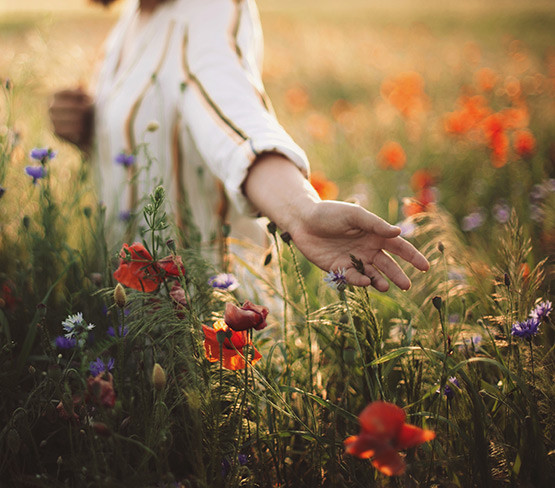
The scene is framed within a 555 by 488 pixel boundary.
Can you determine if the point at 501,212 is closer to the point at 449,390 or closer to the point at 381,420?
the point at 449,390

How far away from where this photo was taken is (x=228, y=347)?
2.49 feet

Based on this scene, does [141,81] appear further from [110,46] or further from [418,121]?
[418,121]

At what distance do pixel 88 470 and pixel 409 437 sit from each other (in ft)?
1.48

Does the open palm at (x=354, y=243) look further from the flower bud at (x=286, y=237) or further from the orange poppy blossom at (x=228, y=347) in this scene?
the orange poppy blossom at (x=228, y=347)

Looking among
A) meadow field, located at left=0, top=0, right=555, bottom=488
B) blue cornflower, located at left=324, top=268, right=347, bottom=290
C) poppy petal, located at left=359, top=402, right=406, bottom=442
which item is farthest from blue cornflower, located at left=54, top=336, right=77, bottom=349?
poppy petal, located at left=359, top=402, right=406, bottom=442

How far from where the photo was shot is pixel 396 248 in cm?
81

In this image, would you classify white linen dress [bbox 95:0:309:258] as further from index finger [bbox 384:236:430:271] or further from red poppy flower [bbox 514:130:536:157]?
red poppy flower [bbox 514:130:536:157]

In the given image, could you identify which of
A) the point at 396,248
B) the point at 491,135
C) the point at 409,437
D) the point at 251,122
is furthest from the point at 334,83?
the point at 409,437

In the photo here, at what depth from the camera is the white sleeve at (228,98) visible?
40.6 inches

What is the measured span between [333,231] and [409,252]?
0.42 feet

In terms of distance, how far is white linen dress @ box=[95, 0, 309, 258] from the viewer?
1.17 metres

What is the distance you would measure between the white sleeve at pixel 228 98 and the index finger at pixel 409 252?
287 mm

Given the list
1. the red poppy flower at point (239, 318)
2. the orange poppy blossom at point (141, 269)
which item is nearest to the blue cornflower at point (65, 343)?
the orange poppy blossom at point (141, 269)

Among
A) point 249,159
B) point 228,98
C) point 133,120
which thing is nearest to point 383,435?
point 249,159
